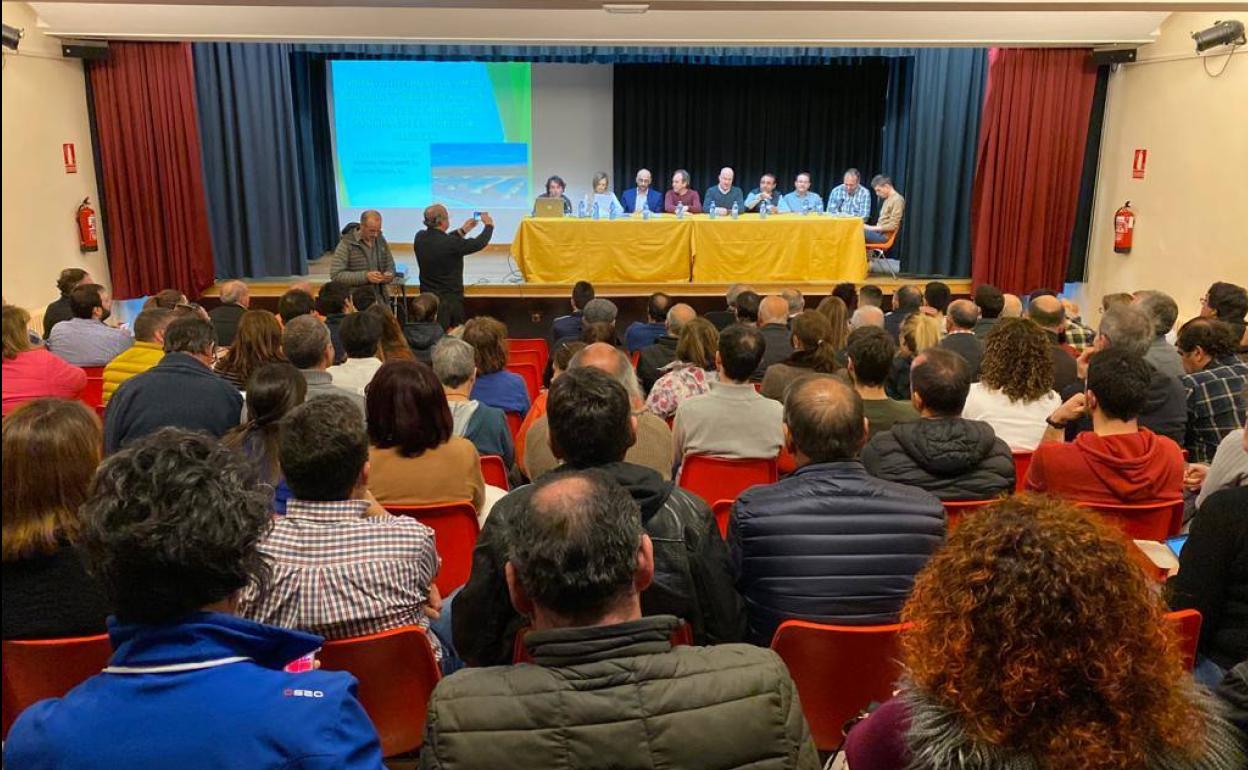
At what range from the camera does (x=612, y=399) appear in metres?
2.28

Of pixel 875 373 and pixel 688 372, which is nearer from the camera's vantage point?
pixel 875 373

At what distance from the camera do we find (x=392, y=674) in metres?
1.99

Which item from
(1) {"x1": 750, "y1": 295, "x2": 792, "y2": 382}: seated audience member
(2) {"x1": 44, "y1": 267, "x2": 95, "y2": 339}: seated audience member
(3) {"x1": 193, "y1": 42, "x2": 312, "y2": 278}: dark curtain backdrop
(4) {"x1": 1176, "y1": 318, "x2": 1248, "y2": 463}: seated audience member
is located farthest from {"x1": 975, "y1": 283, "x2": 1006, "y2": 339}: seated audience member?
(3) {"x1": 193, "y1": 42, "x2": 312, "y2": 278}: dark curtain backdrop

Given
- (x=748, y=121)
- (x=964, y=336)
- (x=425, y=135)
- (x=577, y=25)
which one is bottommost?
(x=964, y=336)

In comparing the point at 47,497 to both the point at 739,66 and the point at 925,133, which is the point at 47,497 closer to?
the point at 925,133

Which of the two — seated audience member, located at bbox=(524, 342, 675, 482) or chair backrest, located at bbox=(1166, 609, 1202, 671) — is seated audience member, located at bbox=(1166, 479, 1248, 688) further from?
seated audience member, located at bbox=(524, 342, 675, 482)

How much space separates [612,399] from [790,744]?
105 cm

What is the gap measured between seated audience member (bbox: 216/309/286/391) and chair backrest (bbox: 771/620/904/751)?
107 inches

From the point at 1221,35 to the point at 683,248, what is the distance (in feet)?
14.4

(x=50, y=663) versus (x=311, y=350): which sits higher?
(x=311, y=350)

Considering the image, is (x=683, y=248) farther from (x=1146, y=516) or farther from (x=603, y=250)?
(x=1146, y=516)

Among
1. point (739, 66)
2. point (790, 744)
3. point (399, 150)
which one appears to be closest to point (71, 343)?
point (790, 744)

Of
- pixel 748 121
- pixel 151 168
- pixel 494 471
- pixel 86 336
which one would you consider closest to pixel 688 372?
A: pixel 494 471

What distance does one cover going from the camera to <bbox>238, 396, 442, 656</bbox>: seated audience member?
6.47 ft
